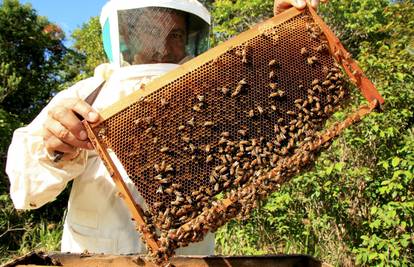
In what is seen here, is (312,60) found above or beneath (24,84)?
beneath

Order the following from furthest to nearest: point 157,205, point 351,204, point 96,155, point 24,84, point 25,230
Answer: point 24,84
point 25,230
point 351,204
point 96,155
point 157,205

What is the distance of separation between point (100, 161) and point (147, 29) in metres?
0.84

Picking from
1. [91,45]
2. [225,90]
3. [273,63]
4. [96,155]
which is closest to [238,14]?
[91,45]

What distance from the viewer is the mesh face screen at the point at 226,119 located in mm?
2137

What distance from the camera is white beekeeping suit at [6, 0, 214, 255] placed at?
246 centimetres

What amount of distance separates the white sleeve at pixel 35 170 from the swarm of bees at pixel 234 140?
0.49m

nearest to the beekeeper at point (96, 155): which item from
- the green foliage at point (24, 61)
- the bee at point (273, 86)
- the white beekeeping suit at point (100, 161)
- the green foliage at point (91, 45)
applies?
the white beekeeping suit at point (100, 161)

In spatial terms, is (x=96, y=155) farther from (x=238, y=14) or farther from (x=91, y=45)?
(x=91, y=45)

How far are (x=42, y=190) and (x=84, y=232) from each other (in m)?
0.40

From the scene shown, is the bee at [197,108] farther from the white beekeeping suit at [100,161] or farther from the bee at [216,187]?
the white beekeeping suit at [100,161]

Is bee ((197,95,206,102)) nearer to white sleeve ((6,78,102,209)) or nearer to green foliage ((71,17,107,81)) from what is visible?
white sleeve ((6,78,102,209))

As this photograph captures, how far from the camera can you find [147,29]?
282 cm

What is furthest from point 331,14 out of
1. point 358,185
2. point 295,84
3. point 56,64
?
point 295,84

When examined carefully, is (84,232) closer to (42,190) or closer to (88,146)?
(42,190)
